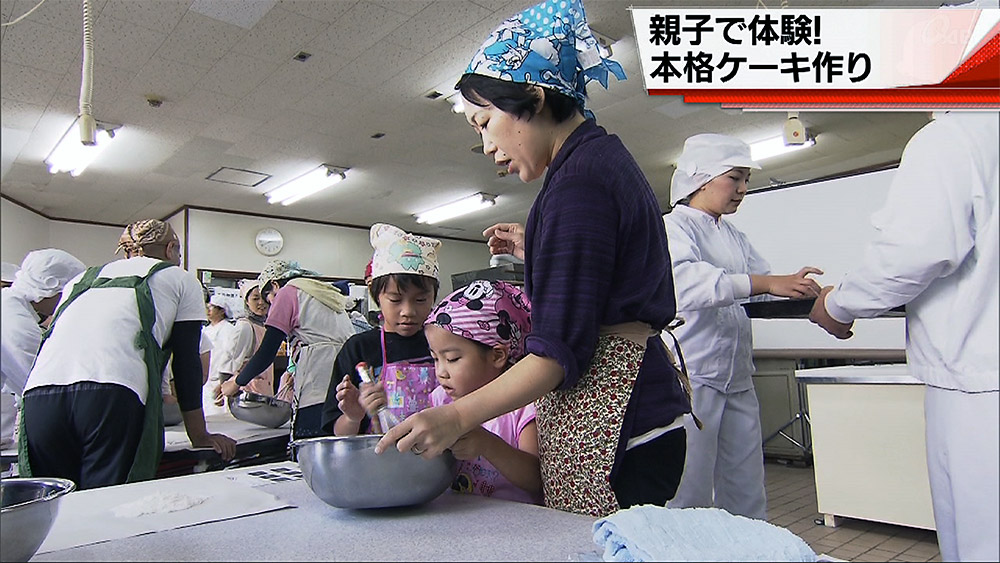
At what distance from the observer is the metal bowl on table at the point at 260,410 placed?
2754 millimetres

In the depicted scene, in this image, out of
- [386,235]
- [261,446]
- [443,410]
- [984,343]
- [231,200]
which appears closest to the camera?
[443,410]

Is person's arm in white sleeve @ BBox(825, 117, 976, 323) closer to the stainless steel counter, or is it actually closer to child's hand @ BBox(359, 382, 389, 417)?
child's hand @ BBox(359, 382, 389, 417)

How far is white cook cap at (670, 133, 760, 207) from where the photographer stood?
6.80 feet

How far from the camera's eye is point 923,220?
100cm

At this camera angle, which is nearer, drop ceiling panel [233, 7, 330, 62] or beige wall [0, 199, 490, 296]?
drop ceiling panel [233, 7, 330, 62]

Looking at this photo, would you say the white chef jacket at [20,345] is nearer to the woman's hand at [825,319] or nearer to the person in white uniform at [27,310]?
the person in white uniform at [27,310]

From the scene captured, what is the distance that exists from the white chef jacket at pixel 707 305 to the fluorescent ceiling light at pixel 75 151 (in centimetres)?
484

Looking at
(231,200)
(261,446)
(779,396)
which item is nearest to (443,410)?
(261,446)

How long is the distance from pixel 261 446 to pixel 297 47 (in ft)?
8.78

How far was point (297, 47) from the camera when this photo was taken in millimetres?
4148

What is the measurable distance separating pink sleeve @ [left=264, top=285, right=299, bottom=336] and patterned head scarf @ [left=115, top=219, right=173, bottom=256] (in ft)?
2.49

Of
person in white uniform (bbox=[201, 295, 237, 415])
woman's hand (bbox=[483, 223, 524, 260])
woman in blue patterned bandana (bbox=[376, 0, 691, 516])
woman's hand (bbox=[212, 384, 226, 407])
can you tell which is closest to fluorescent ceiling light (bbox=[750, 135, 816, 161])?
person in white uniform (bbox=[201, 295, 237, 415])

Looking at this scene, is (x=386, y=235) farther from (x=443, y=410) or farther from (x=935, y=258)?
(x=935, y=258)

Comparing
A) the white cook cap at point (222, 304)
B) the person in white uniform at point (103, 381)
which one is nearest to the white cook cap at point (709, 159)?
the person in white uniform at point (103, 381)
